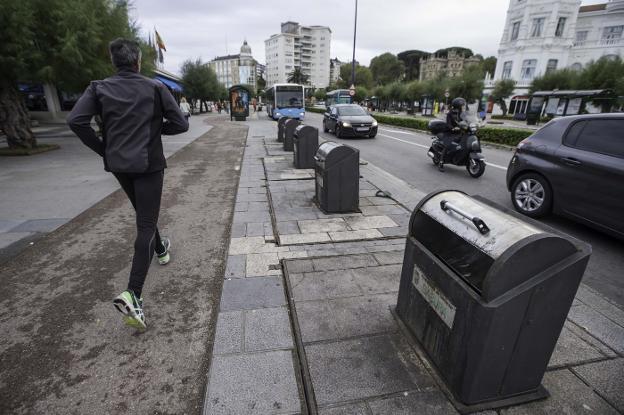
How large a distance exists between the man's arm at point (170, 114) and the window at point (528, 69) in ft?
173

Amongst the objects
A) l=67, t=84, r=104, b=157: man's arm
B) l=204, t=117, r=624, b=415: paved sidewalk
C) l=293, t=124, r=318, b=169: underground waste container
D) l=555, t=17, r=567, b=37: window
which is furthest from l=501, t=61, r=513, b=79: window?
l=67, t=84, r=104, b=157: man's arm

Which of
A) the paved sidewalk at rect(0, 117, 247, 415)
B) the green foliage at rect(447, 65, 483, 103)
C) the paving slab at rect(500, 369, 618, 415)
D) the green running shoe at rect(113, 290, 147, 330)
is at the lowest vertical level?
the paved sidewalk at rect(0, 117, 247, 415)

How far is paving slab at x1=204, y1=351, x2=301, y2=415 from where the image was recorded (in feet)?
6.10

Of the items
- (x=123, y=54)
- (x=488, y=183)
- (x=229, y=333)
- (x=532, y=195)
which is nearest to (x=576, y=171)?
(x=532, y=195)

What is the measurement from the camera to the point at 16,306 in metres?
2.85

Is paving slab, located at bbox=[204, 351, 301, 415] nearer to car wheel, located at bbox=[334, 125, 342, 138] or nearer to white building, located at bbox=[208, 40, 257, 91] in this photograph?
car wheel, located at bbox=[334, 125, 342, 138]

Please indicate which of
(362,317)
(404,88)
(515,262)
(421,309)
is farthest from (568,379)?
(404,88)

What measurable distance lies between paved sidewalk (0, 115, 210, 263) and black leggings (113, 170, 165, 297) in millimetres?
2419

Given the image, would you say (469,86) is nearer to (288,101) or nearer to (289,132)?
(288,101)

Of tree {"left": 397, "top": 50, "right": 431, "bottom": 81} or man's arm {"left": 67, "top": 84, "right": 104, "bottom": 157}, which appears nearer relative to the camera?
man's arm {"left": 67, "top": 84, "right": 104, "bottom": 157}

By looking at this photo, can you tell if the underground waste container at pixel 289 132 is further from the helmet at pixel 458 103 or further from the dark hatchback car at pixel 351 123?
the helmet at pixel 458 103

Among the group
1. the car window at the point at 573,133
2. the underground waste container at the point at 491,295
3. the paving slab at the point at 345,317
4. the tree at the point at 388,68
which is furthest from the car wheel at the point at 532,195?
the tree at the point at 388,68

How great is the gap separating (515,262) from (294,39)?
126444mm

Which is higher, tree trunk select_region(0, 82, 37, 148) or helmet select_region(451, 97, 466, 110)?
helmet select_region(451, 97, 466, 110)
